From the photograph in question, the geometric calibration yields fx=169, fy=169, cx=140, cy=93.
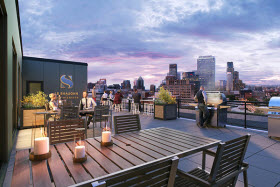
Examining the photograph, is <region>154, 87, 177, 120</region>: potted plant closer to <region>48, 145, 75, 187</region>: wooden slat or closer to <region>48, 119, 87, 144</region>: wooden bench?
<region>48, 119, 87, 144</region>: wooden bench

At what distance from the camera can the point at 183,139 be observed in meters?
2.19

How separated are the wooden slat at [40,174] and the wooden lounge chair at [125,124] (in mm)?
1267

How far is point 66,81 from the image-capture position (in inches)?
483

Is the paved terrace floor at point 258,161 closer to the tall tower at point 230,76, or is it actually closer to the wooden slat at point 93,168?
the wooden slat at point 93,168

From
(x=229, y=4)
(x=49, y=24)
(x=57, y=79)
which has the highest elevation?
(x=229, y=4)

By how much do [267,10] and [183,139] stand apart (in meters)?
16.0

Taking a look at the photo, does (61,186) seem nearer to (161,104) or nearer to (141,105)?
(161,104)

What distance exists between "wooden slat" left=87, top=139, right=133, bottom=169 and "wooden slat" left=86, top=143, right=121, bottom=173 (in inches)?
1.5

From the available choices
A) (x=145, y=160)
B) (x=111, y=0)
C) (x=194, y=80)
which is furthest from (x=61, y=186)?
(x=194, y=80)

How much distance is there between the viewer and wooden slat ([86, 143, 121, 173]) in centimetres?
131

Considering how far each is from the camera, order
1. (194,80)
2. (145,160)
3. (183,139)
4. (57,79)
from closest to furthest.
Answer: (145,160)
(183,139)
(57,79)
(194,80)

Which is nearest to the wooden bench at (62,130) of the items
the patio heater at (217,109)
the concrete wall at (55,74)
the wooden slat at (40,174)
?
the wooden slat at (40,174)

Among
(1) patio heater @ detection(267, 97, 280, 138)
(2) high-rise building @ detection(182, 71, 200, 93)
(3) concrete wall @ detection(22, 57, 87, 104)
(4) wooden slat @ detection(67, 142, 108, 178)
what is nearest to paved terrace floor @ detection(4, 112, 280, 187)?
(1) patio heater @ detection(267, 97, 280, 138)

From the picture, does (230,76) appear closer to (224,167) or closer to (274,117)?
(274,117)
